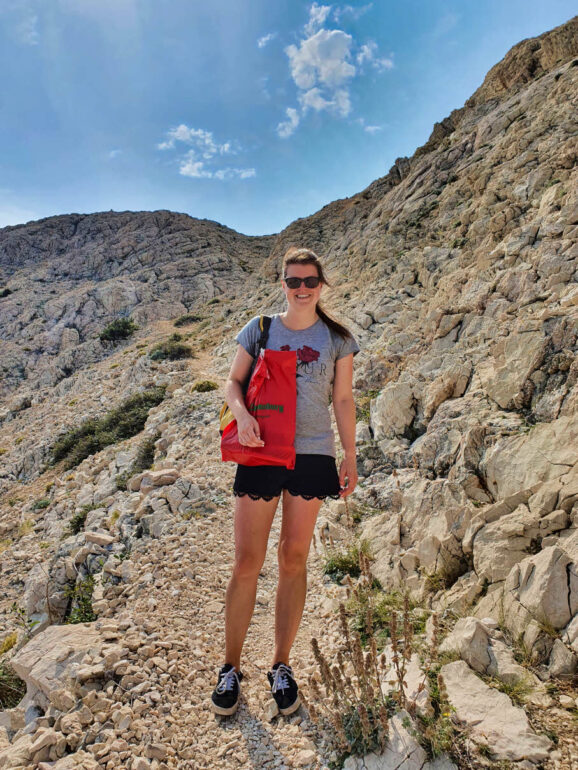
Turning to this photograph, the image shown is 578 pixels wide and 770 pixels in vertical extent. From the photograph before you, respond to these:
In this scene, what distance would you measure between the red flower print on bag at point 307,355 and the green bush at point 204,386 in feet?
45.2

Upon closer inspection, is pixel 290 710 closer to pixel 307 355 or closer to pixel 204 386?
pixel 307 355

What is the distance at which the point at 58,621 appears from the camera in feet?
18.4

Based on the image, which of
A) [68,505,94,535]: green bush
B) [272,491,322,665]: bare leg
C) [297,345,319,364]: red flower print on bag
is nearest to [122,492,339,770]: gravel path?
[272,491,322,665]: bare leg

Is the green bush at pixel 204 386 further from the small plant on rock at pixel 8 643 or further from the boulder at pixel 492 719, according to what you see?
the boulder at pixel 492 719

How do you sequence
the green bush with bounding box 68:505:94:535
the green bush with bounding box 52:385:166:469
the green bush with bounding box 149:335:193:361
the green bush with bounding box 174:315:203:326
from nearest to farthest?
1. the green bush with bounding box 68:505:94:535
2. the green bush with bounding box 52:385:166:469
3. the green bush with bounding box 149:335:193:361
4. the green bush with bounding box 174:315:203:326

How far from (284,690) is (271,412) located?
2.05 m

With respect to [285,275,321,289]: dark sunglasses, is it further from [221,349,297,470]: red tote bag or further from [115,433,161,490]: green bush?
[115,433,161,490]: green bush

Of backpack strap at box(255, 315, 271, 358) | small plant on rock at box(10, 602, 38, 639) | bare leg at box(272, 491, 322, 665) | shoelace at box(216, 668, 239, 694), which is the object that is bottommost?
small plant on rock at box(10, 602, 38, 639)

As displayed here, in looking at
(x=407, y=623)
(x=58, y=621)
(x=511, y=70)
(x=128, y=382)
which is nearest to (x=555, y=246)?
(x=407, y=623)

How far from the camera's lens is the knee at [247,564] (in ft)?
9.12

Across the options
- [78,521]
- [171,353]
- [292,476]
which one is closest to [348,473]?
[292,476]

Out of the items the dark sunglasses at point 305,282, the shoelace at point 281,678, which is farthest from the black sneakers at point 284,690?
the dark sunglasses at point 305,282

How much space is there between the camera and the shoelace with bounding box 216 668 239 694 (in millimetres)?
2869

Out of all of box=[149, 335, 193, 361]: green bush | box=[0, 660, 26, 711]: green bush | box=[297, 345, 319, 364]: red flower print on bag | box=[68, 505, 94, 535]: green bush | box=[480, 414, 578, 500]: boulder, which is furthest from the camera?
box=[149, 335, 193, 361]: green bush
